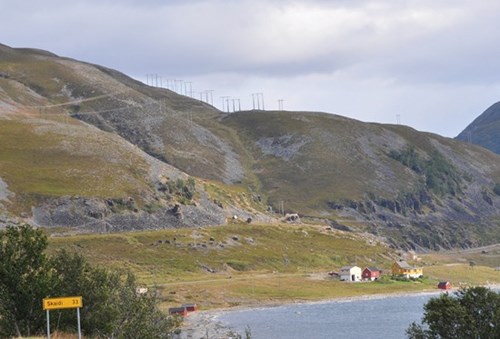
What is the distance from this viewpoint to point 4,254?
53500 millimetres

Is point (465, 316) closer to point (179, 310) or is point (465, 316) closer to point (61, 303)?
point (61, 303)

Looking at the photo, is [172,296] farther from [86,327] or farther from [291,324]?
[86,327]

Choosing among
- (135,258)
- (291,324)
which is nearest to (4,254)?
(291,324)

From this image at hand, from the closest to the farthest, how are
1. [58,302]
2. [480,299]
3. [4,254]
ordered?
[58,302] < [4,254] < [480,299]

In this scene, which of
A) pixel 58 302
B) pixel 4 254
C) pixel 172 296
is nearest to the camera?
pixel 58 302

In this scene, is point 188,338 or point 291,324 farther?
point 291,324

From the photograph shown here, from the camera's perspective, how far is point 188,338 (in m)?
116

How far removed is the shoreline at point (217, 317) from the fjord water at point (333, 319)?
1.65 metres

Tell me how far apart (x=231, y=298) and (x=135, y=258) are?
111 feet

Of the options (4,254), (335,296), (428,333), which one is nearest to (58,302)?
(4,254)

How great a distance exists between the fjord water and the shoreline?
1645mm

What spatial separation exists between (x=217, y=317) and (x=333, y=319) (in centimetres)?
1962

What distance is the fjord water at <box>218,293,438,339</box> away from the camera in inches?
4665

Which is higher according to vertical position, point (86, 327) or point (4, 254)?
point (4, 254)
